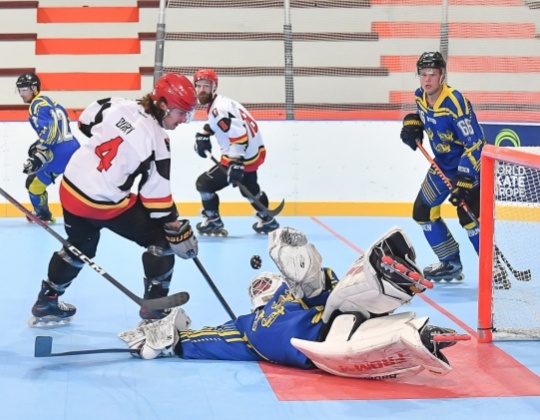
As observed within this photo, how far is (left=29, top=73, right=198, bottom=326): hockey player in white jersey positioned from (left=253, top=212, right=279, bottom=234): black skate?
10.2 feet

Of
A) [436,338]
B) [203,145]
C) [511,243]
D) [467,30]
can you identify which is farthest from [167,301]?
[467,30]

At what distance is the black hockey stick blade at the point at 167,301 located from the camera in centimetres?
412

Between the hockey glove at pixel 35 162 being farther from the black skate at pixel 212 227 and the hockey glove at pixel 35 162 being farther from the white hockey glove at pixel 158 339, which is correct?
the white hockey glove at pixel 158 339

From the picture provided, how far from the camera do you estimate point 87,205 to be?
430 centimetres

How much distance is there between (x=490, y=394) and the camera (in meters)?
3.62

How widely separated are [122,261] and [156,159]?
2298 mm

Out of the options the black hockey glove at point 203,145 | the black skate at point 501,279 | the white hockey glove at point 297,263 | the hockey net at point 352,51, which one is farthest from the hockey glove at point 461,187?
the hockey net at point 352,51

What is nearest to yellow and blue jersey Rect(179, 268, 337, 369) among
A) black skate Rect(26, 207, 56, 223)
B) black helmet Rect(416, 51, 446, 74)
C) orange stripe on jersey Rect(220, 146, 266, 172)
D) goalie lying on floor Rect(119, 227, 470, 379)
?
goalie lying on floor Rect(119, 227, 470, 379)

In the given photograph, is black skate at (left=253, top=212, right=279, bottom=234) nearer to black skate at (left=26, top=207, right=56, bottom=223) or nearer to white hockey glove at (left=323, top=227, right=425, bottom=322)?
black skate at (left=26, top=207, right=56, bottom=223)

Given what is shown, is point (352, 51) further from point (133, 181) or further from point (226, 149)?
point (133, 181)

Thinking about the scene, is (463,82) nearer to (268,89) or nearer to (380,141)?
(380,141)

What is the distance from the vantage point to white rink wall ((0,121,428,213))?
8.38 m

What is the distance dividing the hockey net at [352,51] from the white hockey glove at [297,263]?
15.6ft

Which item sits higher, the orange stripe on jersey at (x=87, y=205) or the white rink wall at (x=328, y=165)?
the orange stripe on jersey at (x=87, y=205)
